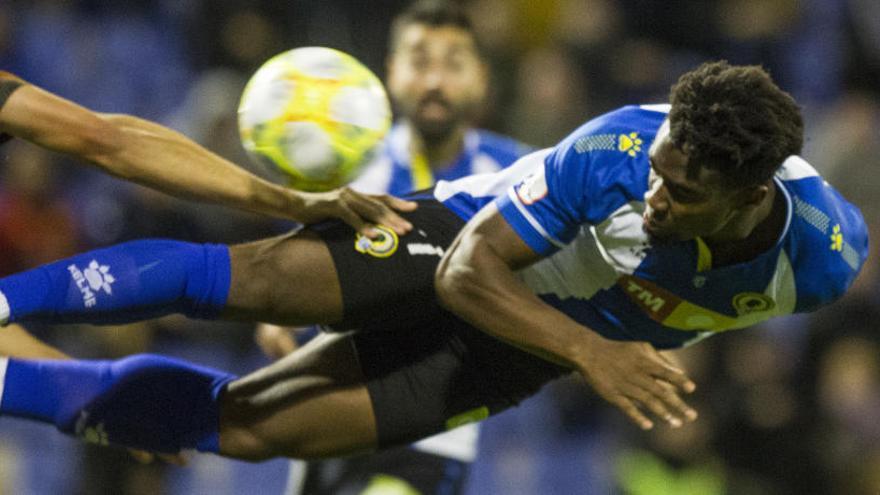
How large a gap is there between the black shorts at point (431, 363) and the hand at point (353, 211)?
0.06m

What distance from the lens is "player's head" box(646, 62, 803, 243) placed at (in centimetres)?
359

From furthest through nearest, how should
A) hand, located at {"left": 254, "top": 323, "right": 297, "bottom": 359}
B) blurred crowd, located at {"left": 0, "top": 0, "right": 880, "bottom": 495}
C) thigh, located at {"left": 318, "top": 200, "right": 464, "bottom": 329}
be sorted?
blurred crowd, located at {"left": 0, "top": 0, "right": 880, "bottom": 495}
hand, located at {"left": 254, "top": 323, "right": 297, "bottom": 359}
thigh, located at {"left": 318, "top": 200, "right": 464, "bottom": 329}

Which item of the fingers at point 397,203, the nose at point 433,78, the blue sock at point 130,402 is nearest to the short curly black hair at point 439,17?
the nose at point 433,78

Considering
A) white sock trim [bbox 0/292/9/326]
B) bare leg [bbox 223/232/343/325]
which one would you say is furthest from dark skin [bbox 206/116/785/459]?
white sock trim [bbox 0/292/9/326]

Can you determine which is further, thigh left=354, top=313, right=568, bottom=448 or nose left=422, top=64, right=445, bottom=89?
nose left=422, top=64, right=445, bottom=89

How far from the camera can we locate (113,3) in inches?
365

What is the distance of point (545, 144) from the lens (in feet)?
27.0

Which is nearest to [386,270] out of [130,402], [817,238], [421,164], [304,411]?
[304,411]

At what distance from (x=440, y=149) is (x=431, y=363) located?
157 cm

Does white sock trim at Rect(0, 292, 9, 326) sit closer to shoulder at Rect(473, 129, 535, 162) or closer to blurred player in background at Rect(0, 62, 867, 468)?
blurred player in background at Rect(0, 62, 867, 468)

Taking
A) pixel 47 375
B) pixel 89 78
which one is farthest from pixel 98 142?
pixel 89 78

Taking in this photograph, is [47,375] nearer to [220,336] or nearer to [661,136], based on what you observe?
[661,136]

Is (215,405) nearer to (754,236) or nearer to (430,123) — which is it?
(754,236)

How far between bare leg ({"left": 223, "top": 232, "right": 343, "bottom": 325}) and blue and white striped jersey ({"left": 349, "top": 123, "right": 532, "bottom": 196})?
1.62 meters
